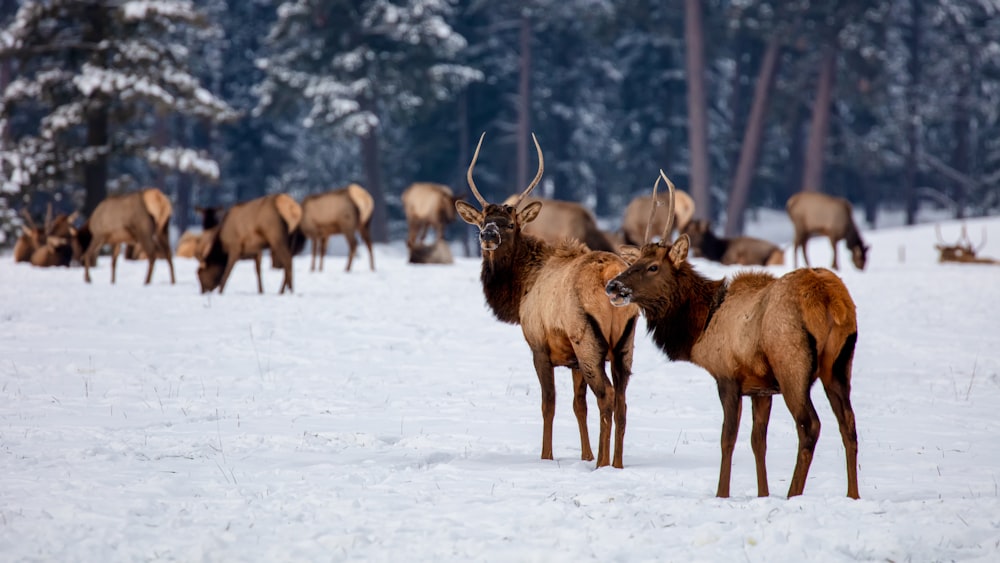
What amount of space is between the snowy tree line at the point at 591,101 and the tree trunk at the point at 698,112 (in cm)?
7

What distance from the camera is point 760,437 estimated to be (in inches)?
244

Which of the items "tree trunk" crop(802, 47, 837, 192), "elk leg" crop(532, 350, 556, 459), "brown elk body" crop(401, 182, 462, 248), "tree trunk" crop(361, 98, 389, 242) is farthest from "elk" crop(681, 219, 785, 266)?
"elk leg" crop(532, 350, 556, 459)

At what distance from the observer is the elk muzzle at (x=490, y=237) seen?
7.86 m

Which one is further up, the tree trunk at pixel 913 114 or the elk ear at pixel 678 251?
the tree trunk at pixel 913 114

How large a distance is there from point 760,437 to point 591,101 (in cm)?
4560

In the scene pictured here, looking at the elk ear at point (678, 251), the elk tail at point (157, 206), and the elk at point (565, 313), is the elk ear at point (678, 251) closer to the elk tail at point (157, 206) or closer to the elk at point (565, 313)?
the elk at point (565, 313)

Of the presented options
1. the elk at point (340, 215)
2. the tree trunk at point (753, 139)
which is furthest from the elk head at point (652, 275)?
the tree trunk at point (753, 139)

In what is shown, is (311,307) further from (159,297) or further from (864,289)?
(864,289)

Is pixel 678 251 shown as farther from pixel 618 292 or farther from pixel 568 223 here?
pixel 568 223

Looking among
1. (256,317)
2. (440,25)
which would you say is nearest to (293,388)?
(256,317)

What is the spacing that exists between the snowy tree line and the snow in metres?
19.8

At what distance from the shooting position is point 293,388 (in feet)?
32.4

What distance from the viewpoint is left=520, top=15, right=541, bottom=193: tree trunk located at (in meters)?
44.5

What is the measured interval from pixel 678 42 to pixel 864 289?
108 ft
